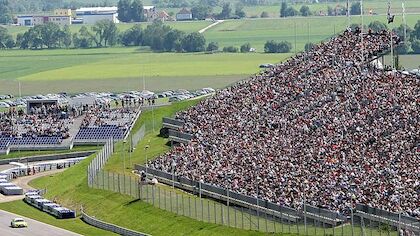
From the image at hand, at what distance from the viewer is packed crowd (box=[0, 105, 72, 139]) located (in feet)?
519

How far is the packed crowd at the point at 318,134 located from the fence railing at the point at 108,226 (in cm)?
668

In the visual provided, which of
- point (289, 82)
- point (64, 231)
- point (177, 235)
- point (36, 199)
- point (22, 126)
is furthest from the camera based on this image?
point (22, 126)

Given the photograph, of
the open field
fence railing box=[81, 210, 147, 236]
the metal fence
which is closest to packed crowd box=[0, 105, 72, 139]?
the open field

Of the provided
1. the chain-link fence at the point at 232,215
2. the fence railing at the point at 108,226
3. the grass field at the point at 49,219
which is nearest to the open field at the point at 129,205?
the chain-link fence at the point at 232,215

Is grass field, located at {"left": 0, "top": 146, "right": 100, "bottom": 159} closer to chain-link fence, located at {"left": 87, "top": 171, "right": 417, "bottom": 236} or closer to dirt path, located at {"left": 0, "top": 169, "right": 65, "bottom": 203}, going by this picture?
dirt path, located at {"left": 0, "top": 169, "right": 65, "bottom": 203}

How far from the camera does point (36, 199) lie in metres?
119

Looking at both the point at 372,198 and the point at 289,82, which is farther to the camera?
the point at 289,82

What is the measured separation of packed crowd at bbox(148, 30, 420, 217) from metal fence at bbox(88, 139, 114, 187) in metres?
5.56

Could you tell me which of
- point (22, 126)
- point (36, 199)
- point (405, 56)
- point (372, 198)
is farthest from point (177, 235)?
point (405, 56)

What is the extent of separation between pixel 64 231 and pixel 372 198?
2308 cm

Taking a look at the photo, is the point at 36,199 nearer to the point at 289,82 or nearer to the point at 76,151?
the point at 289,82

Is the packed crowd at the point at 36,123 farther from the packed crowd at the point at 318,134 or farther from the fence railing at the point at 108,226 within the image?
the fence railing at the point at 108,226

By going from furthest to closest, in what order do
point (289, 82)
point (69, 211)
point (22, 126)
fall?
point (22, 126)
point (289, 82)
point (69, 211)

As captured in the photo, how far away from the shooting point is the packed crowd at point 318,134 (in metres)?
93.1
